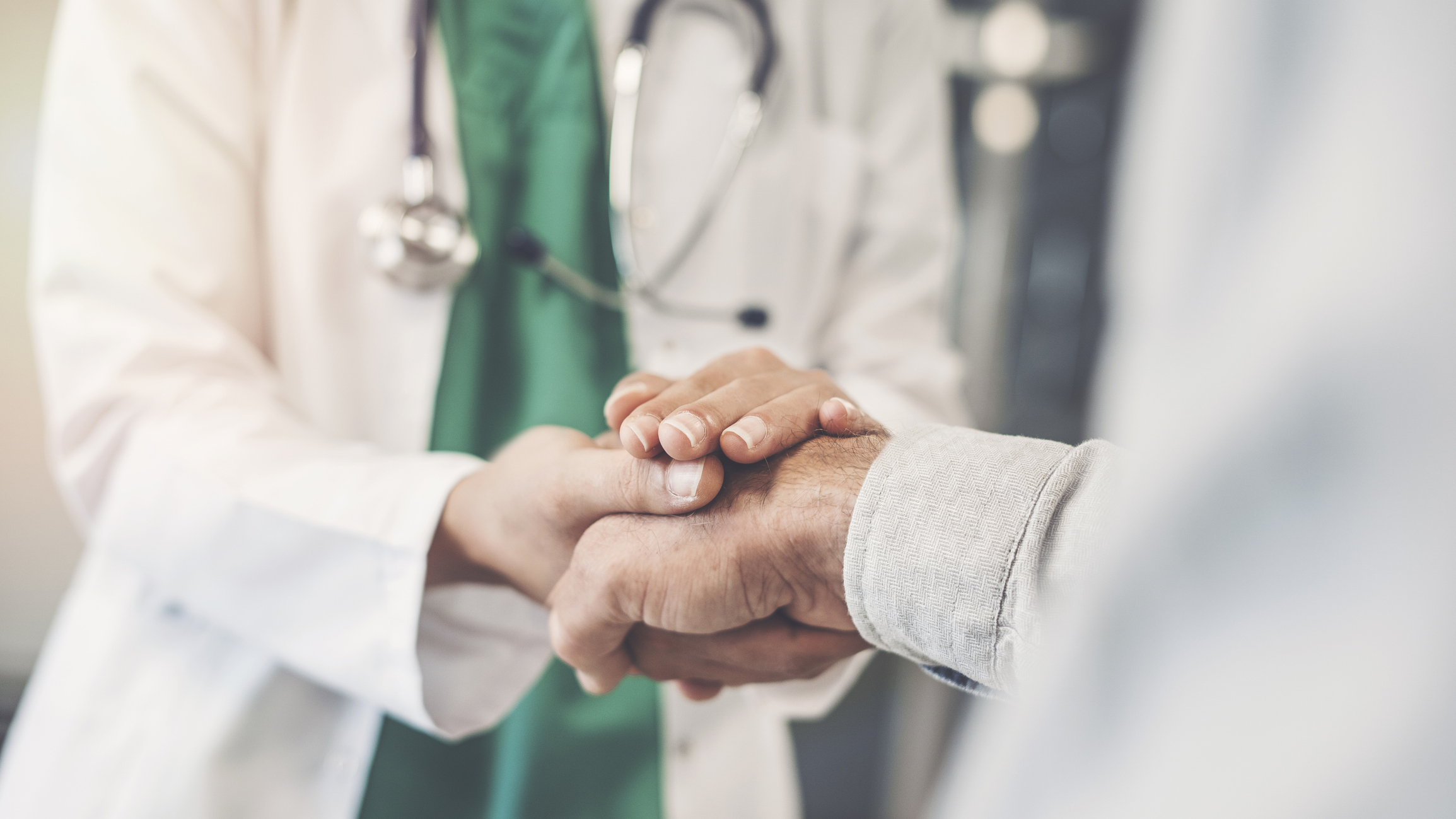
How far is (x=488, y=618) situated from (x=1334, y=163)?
56cm

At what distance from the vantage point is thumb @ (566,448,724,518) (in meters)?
0.39

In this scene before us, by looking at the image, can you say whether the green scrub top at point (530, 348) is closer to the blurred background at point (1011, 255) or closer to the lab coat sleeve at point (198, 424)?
the lab coat sleeve at point (198, 424)

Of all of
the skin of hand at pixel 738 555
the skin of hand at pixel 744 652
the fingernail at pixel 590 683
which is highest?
the skin of hand at pixel 738 555

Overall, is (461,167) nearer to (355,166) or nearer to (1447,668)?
(355,166)

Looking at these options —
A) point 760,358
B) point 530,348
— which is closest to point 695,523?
point 760,358

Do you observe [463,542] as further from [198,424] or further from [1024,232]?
[1024,232]

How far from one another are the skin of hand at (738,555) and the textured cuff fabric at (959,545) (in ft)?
0.08

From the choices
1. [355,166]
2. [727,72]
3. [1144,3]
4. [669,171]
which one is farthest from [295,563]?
[1144,3]

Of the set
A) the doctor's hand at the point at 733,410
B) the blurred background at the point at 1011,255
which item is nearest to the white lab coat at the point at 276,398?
the doctor's hand at the point at 733,410

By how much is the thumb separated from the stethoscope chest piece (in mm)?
259

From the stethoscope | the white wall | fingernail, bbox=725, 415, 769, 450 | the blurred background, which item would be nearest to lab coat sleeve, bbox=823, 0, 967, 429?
the stethoscope

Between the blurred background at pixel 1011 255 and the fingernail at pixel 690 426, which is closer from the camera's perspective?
the fingernail at pixel 690 426

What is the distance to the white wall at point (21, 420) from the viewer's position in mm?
683

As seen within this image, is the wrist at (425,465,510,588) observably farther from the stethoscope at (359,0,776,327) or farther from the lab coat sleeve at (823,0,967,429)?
the lab coat sleeve at (823,0,967,429)
